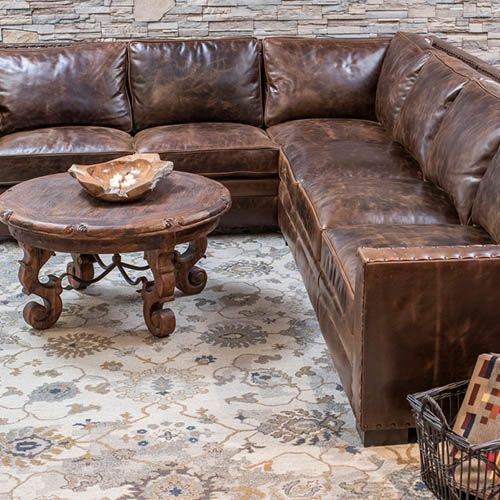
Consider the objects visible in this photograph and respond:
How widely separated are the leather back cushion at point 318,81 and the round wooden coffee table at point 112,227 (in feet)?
3.79

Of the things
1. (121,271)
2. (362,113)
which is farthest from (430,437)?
(362,113)

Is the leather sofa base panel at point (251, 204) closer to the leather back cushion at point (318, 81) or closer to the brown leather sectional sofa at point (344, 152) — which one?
the brown leather sectional sofa at point (344, 152)

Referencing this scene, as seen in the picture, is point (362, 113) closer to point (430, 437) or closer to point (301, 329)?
point (301, 329)

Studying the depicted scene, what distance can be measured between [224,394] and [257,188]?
1528 millimetres

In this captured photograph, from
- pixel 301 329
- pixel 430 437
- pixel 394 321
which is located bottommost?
pixel 301 329

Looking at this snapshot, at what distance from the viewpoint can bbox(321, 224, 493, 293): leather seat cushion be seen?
2.80 meters

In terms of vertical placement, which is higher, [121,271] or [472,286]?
[472,286]

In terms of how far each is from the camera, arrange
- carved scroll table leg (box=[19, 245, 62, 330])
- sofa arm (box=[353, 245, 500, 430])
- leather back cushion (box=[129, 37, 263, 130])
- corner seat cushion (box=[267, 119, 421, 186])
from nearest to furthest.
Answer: sofa arm (box=[353, 245, 500, 430]), carved scroll table leg (box=[19, 245, 62, 330]), corner seat cushion (box=[267, 119, 421, 186]), leather back cushion (box=[129, 37, 263, 130])

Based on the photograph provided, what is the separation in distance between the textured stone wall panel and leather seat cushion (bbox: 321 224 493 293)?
205cm

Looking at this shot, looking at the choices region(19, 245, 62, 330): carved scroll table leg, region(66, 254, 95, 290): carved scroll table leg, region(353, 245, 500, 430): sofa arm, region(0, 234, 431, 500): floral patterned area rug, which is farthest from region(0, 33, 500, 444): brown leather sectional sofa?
region(19, 245, 62, 330): carved scroll table leg

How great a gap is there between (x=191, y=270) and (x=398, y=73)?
54.8 inches

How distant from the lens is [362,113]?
458cm

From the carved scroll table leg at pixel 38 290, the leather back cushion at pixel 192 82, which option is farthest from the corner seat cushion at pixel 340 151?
the carved scroll table leg at pixel 38 290

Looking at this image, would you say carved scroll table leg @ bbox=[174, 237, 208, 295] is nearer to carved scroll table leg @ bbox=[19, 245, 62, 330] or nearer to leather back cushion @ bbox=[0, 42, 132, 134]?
carved scroll table leg @ bbox=[19, 245, 62, 330]
